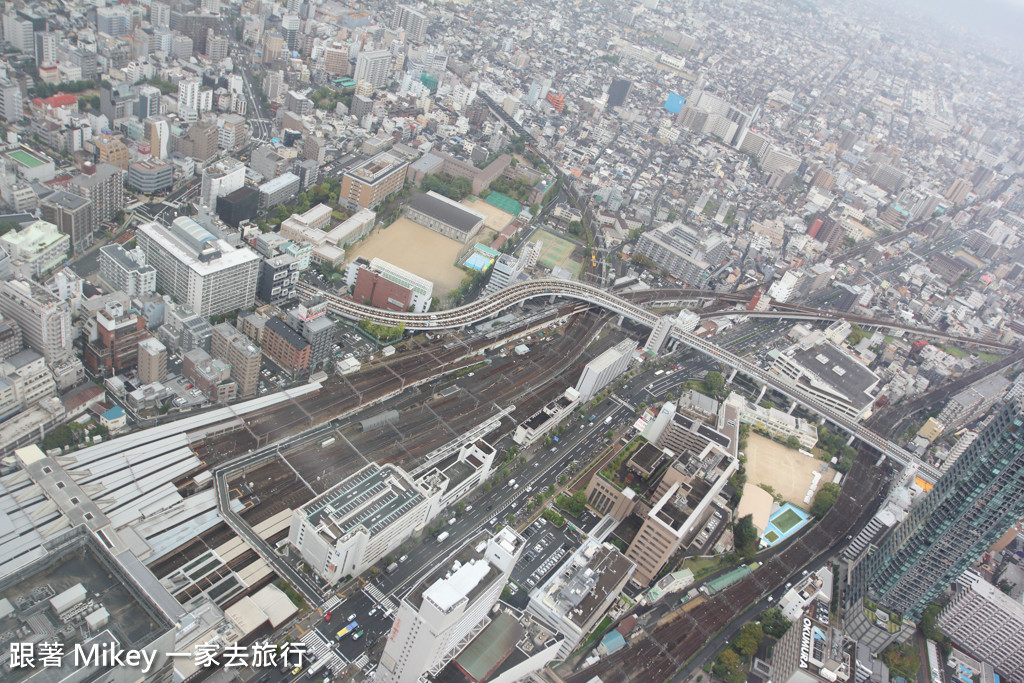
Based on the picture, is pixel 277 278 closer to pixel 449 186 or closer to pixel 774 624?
pixel 449 186

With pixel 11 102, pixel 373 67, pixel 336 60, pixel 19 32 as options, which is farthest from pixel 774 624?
pixel 19 32

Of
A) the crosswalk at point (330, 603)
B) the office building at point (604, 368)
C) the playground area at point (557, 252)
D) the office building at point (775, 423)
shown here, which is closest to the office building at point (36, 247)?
the crosswalk at point (330, 603)

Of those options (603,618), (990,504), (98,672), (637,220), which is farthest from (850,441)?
(98,672)

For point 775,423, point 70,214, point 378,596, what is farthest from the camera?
point 775,423

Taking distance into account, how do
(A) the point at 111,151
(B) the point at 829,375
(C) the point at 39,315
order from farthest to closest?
(B) the point at 829,375, (A) the point at 111,151, (C) the point at 39,315

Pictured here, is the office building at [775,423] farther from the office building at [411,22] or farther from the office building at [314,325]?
the office building at [411,22]

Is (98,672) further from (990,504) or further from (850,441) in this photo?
(850,441)
